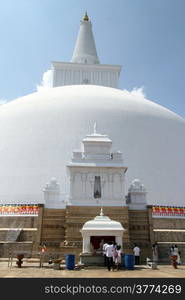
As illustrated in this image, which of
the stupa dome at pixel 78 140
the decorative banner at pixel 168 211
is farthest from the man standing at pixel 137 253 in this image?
the stupa dome at pixel 78 140

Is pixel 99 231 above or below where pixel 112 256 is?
above

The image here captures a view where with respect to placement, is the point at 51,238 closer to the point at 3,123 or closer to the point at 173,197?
the point at 173,197

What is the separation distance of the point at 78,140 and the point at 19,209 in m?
5.54

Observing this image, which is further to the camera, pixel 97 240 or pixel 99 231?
pixel 97 240

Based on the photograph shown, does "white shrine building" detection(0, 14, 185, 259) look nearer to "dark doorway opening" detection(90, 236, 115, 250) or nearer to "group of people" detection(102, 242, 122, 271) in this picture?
"dark doorway opening" detection(90, 236, 115, 250)

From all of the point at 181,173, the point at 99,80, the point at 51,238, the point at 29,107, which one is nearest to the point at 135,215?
the point at 51,238

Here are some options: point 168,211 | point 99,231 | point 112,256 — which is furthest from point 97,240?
point 168,211

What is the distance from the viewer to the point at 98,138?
1731cm

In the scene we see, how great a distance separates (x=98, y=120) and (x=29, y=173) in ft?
18.7

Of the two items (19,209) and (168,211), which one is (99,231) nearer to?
(19,209)

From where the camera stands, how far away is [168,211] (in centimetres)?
1752

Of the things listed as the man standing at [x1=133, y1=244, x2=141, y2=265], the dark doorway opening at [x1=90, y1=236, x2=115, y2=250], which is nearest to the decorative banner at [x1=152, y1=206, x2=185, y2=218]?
the man standing at [x1=133, y1=244, x2=141, y2=265]

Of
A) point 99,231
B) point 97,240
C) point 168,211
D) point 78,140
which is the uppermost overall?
point 78,140

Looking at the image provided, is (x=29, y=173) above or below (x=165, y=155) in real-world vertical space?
below
